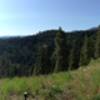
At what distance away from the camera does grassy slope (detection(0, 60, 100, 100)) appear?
9242 mm

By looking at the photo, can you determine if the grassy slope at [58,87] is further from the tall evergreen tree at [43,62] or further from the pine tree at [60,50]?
the tall evergreen tree at [43,62]

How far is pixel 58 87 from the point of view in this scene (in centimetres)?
976

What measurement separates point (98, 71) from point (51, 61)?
192ft

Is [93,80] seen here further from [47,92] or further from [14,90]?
[14,90]

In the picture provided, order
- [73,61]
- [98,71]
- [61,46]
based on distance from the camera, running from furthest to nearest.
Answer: [73,61] → [61,46] → [98,71]

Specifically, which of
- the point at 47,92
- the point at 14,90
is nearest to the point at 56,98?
the point at 47,92

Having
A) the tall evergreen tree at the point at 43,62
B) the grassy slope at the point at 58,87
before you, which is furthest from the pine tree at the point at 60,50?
the grassy slope at the point at 58,87

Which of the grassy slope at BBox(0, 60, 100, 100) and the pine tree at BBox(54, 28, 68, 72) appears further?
the pine tree at BBox(54, 28, 68, 72)

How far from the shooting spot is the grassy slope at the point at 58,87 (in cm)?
924

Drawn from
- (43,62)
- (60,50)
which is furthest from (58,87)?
(43,62)

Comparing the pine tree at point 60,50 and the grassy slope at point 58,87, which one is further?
the pine tree at point 60,50

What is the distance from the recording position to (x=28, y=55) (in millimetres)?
190750

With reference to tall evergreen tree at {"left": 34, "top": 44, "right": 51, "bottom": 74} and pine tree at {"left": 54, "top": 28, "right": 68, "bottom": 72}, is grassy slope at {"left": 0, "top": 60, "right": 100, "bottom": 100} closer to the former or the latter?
pine tree at {"left": 54, "top": 28, "right": 68, "bottom": 72}

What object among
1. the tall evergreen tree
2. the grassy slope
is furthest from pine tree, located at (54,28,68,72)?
the grassy slope
